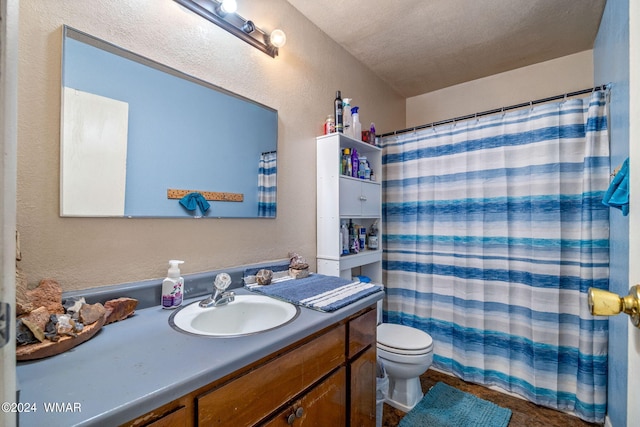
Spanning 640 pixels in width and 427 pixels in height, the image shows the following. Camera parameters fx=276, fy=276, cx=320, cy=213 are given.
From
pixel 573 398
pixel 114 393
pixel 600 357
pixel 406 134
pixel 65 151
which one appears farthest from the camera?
pixel 406 134

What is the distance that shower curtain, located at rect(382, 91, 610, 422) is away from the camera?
1531 millimetres

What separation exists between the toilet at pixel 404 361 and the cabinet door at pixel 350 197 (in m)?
0.79

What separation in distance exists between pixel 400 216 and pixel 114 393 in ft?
6.69

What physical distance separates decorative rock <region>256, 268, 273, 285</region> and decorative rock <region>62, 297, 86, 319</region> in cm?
64

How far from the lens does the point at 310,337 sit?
87 centimetres

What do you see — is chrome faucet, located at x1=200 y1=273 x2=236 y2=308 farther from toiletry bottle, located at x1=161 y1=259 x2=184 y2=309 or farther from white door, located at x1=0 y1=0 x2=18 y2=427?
white door, located at x1=0 y1=0 x2=18 y2=427

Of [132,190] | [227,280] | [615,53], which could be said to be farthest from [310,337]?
[615,53]

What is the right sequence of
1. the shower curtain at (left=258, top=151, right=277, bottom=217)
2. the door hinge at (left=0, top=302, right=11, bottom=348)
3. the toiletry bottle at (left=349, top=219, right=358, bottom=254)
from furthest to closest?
the toiletry bottle at (left=349, top=219, right=358, bottom=254), the shower curtain at (left=258, top=151, right=277, bottom=217), the door hinge at (left=0, top=302, right=11, bottom=348)

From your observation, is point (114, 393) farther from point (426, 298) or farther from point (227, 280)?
point (426, 298)

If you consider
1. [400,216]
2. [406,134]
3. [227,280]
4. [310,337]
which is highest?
[406,134]

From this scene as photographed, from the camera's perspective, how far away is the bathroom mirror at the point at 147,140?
87 centimetres

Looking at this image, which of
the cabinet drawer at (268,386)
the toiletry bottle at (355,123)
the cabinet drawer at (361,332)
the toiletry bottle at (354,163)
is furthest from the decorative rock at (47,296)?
the toiletry bottle at (355,123)

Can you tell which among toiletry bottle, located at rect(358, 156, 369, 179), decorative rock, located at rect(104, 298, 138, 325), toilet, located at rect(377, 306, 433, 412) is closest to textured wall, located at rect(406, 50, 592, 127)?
toiletry bottle, located at rect(358, 156, 369, 179)

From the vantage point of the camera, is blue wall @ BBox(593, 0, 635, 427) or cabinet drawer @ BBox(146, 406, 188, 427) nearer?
cabinet drawer @ BBox(146, 406, 188, 427)
